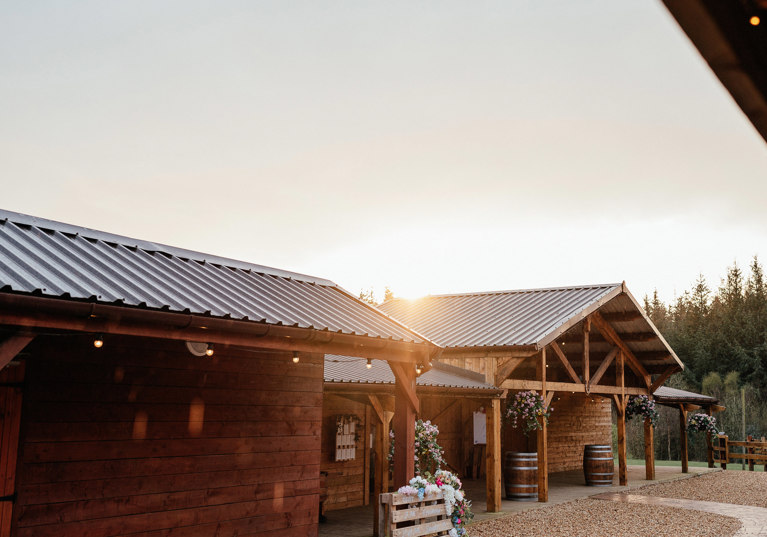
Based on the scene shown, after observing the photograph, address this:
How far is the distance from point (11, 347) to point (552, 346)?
39.9ft

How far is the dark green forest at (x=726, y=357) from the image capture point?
3638 centimetres

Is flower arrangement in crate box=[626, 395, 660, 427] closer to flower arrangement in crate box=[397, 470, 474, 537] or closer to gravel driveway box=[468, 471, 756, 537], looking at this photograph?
gravel driveway box=[468, 471, 756, 537]

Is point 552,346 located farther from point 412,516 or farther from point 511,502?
point 412,516

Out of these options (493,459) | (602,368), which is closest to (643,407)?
(602,368)

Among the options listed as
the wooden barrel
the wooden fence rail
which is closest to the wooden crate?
the wooden barrel

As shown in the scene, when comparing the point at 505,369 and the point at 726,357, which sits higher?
the point at 726,357

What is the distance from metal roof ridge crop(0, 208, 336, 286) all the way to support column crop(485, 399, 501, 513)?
4.94 meters

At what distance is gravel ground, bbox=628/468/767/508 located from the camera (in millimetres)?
16761

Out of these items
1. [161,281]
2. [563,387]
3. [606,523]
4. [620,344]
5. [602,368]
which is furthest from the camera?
[620,344]

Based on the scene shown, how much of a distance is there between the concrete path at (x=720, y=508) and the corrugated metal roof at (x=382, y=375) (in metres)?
4.79

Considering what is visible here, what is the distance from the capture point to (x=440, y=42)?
11539 mm

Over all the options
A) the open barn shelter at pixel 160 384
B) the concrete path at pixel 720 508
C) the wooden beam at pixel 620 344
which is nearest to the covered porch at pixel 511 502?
the concrete path at pixel 720 508

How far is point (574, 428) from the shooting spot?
2489 cm

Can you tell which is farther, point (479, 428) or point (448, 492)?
point (479, 428)
